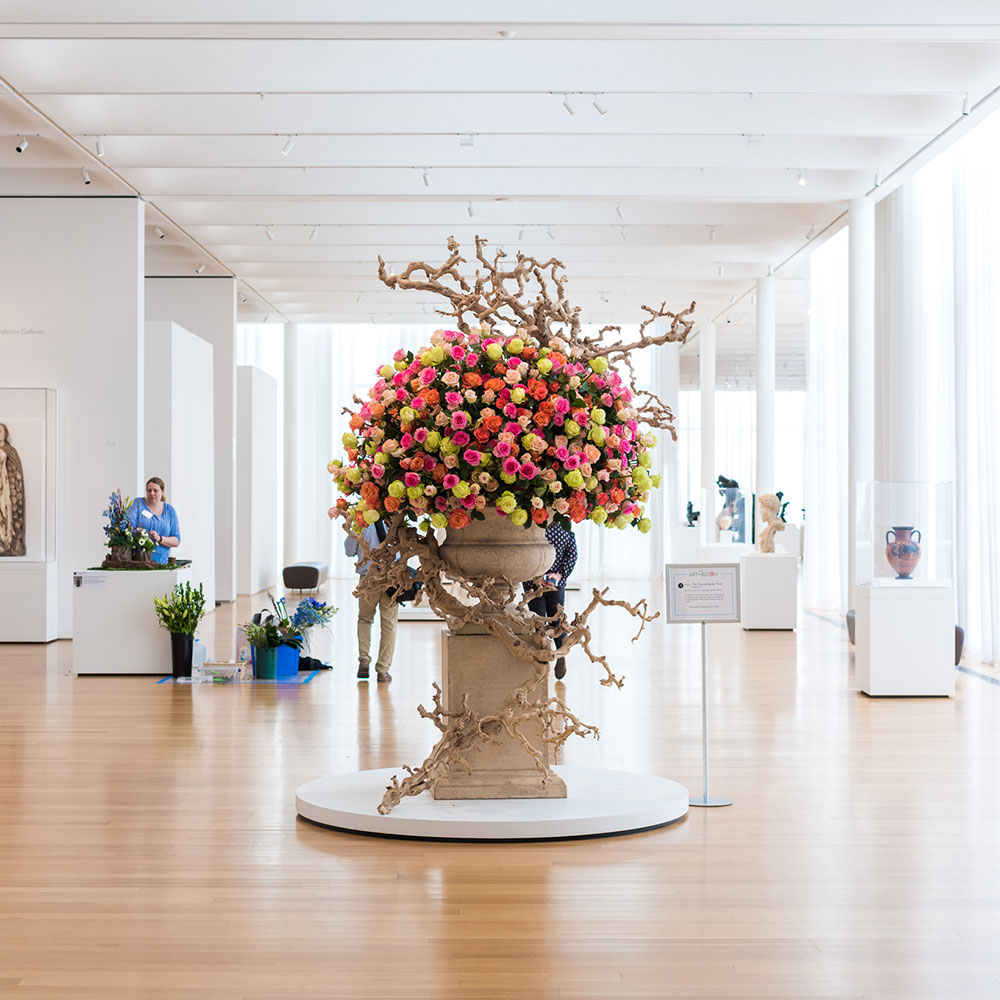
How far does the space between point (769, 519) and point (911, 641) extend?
17.6 ft

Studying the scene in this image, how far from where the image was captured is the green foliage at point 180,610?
1040 centimetres

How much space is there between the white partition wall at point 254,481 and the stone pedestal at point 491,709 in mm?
14257

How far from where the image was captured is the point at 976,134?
11.9 metres

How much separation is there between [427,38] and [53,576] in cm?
696

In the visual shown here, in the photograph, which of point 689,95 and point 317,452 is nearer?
point 689,95

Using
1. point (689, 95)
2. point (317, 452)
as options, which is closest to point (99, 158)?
point (689, 95)

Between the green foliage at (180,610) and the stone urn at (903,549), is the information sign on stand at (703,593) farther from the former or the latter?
the green foliage at (180,610)

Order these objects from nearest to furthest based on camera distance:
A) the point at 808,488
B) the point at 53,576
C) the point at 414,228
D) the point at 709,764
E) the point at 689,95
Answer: the point at 709,764, the point at 689,95, the point at 53,576, the point at 414,228, the point at 808,488

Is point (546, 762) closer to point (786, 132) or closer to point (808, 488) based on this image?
point (786, 132)

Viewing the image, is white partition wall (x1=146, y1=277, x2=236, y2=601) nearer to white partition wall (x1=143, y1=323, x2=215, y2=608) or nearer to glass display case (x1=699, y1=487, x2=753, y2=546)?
Result: white partition wall (x1=143, y1=323, x2=215, y2=608)

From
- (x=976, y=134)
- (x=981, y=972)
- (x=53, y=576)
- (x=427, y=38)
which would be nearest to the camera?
(x=981, y=972)

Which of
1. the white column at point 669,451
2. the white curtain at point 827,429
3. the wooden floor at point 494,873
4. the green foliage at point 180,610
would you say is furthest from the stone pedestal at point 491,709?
the white column at point 669,451

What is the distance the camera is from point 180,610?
10.4m

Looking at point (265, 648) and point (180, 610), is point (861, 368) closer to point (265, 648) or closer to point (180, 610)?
point (265, 648)
